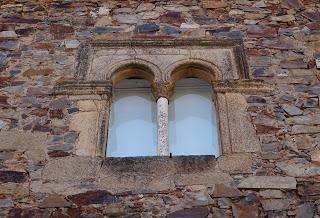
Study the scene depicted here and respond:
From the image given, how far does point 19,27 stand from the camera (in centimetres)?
604

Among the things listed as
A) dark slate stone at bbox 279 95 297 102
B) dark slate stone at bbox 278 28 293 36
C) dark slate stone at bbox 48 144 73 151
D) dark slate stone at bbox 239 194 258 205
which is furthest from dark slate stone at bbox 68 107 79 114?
dark slate stone at bbox 278 28 293 36

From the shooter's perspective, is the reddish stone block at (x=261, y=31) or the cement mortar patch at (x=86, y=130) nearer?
the cement mortar patch at (x=86, y=130)

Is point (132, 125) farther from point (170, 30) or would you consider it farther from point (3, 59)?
point (3, 59)

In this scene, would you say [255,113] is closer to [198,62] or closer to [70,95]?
[198,62]

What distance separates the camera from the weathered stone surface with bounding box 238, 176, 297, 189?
4.44 meters

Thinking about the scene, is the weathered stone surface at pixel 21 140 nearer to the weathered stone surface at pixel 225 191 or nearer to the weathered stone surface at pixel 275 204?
the weathered stone surface at pixel 225 191

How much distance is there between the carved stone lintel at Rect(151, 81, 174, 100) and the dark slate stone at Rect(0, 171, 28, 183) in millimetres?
1389

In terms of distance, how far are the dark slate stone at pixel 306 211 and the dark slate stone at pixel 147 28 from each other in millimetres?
2489

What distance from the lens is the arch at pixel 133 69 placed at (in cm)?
553

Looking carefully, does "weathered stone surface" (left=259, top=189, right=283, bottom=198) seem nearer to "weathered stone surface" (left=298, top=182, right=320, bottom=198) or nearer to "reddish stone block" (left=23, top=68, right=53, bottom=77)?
"weathered stone surface" (left=298, top=182, right=320, bottom=198)

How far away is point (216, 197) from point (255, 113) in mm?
1019

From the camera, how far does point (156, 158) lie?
4.67 m

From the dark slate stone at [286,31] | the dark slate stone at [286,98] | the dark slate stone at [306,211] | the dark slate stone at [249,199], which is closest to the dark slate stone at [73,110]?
the dark slate stone at [249,199]

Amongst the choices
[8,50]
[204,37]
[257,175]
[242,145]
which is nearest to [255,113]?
[242,145]
